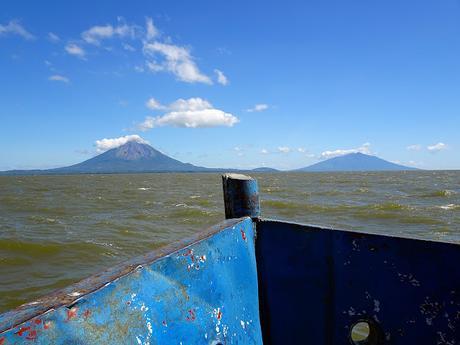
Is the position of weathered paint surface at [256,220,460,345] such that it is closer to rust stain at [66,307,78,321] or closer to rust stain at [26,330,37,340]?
rust stain at [66,307,78,321]

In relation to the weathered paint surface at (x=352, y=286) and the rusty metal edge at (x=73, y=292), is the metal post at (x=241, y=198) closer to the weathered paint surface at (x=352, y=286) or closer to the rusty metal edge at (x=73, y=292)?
the weathered paint surface at (x=352, y=286)

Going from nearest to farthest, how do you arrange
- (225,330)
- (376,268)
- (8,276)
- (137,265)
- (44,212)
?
(137,265) → (225,330) → (376,268) → (8,276) → (44,212)

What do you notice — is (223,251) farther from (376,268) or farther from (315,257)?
(376,268)

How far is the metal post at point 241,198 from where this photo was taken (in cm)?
231

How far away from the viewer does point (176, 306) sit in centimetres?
154

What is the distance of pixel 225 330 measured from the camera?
1.81 metres

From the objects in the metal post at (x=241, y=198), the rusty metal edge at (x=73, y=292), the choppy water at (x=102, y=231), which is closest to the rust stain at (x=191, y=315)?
the rusty metal edge at (x=73, y=292)

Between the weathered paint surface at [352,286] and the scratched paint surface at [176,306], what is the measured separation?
0.54ft

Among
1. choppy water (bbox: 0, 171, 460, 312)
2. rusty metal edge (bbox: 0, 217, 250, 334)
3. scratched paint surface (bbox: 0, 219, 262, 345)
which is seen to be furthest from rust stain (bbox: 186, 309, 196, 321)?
choppy water (bbox: 0, 171, 460, 312)

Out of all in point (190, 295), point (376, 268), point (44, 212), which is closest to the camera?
point (190, 295)

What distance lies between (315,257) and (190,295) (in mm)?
834

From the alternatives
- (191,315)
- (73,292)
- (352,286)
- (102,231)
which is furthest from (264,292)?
(102,231)

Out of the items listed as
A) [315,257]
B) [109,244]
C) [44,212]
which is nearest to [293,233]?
[315,257]

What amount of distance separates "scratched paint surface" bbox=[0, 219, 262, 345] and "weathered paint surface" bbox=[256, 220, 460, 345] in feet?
0.54
